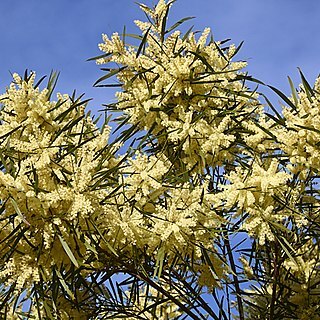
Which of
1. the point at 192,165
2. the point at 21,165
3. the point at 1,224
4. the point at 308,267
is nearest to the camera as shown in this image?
the point at 21,165

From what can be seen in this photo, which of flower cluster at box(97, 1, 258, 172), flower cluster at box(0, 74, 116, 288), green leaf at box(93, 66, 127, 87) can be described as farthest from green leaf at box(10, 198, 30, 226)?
green leaf at box(93, 66, 127, 87)

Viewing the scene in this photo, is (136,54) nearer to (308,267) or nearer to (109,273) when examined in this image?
(109,273)

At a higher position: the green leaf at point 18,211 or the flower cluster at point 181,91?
the flower cluster at point 181,91

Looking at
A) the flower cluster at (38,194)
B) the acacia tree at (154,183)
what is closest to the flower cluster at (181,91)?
the acacia tree at (154,183)

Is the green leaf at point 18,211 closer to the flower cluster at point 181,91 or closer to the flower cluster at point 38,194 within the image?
the flower cluster at point 38,194

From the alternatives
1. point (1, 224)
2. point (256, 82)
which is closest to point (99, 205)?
point (1, 224)

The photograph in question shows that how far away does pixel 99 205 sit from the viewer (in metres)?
2.43

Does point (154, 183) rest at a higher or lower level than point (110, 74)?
lower

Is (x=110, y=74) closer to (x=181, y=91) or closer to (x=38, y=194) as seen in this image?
(x=181, y=91)

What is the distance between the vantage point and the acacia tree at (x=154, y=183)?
236cm

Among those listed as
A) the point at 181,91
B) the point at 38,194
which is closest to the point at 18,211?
the point at 38,194

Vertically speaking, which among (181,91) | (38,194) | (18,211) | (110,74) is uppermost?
(110,74)

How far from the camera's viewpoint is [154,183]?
2508 mm

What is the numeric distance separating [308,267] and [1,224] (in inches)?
64.9
